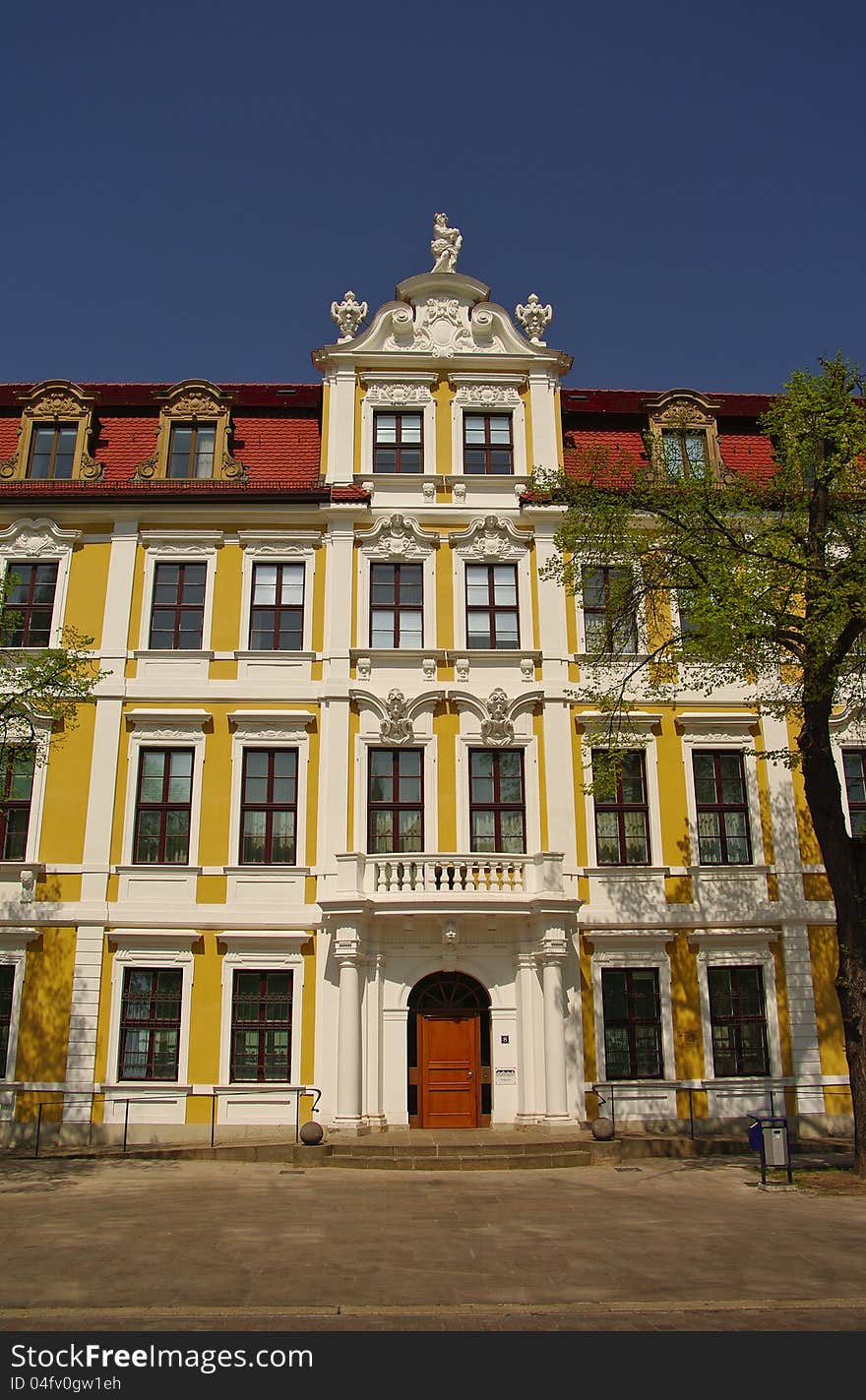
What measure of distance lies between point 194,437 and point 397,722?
28.0 ft

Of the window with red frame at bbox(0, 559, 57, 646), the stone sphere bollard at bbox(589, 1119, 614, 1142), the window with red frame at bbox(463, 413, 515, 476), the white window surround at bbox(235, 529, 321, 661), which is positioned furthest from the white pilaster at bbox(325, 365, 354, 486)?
the stone sphere bollard at bbox(589, 1119, 614, 1142)

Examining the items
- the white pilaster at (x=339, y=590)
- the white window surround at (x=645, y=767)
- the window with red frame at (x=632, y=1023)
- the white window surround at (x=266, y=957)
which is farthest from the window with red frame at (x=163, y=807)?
the window with red frame at (x=632, y=1023)

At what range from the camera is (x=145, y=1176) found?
16.6m

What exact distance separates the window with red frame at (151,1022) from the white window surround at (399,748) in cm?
458

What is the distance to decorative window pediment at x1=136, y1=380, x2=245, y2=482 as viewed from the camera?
2384cm

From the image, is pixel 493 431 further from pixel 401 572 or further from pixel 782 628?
pixel 782 628

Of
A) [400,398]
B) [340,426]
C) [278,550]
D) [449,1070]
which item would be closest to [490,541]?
[400,398]

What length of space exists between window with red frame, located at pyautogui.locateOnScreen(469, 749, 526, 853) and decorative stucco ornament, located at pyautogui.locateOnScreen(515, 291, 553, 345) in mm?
10290

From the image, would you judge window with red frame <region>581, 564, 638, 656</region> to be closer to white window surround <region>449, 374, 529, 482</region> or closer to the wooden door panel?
white window surround <region>449, 374, 529, 482</region>

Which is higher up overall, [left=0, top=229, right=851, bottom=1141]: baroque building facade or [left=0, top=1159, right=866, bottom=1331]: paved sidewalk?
[left=0, top=229, right=851, bottom=1141]: baroque building facade

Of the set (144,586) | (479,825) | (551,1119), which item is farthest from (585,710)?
(144,586)

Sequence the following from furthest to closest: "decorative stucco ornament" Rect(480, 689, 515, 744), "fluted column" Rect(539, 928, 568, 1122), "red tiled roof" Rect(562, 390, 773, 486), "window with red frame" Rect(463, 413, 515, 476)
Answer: "red tiled roof" Rect(562, 390, 773, 486)
"window with red frame" Rect(463, 413, 515, 476)
"decorative stucco ornament" Rect(480, 689, 515, 744)
"fluted column" Rect(539, 928, 568, 1122)

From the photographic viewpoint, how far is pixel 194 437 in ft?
79.8

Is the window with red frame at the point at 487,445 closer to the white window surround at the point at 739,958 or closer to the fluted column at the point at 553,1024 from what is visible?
the fluted column at the point at 553,1024
